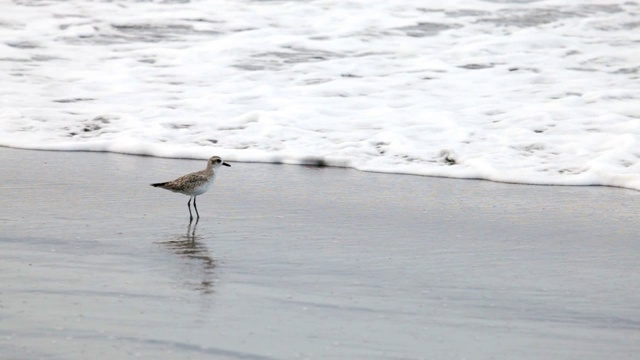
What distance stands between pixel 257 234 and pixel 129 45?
7596 millimetres

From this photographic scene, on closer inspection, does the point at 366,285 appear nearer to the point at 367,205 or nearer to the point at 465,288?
the point at 465,288

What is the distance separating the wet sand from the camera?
13.8 ft

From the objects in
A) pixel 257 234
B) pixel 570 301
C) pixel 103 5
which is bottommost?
pixel 103 5

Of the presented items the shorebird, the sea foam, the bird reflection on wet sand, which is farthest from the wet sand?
the sea foam

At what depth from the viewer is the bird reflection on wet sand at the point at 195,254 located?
5031 mm

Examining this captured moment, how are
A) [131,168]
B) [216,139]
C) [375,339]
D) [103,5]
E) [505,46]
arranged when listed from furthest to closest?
1. [103,5]
2. [505,46]
3. [216,139]
4. [131,168]
5. [375,339]

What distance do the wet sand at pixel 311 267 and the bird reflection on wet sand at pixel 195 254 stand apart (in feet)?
0.05

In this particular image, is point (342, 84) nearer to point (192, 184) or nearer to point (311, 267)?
point (192, 184)

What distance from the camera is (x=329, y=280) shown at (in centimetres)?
518

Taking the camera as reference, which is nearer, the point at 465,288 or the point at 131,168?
the point at 465,288

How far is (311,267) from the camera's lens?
5449 millimetres

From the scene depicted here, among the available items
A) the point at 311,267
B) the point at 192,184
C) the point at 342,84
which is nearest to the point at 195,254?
the point at 311,267

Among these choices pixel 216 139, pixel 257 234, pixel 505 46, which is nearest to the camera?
pixel 257 234

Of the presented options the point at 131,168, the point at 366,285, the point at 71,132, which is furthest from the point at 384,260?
the point at 71,132
